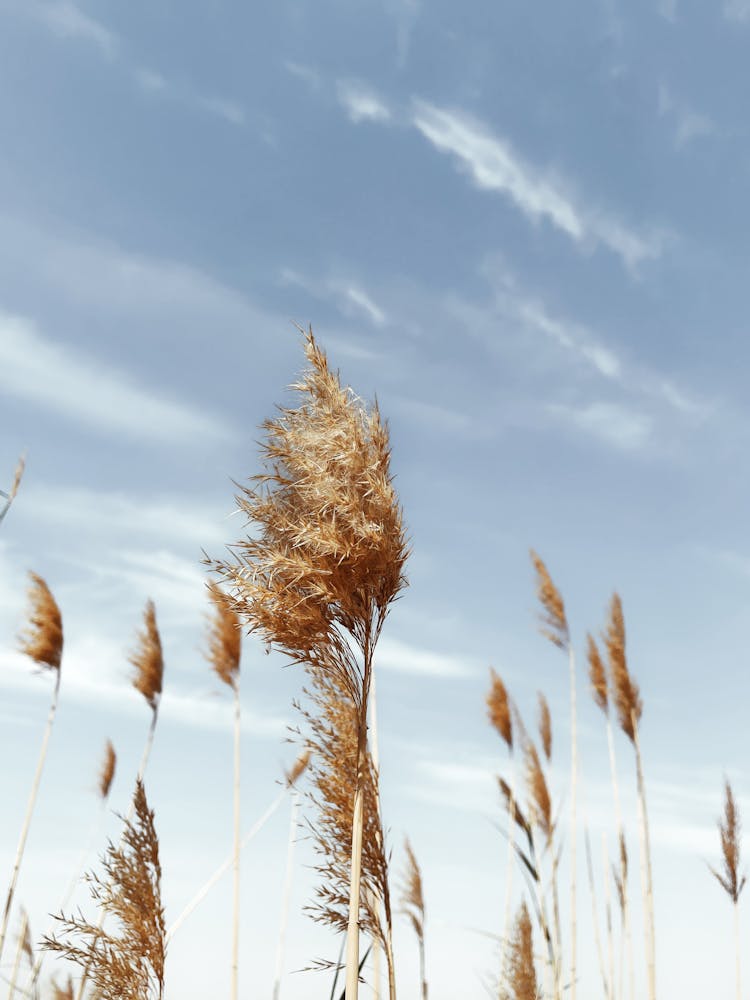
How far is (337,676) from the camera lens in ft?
9.04

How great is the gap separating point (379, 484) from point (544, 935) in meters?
3.67

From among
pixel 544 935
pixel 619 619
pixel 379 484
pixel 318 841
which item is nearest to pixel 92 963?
pixel 318 841

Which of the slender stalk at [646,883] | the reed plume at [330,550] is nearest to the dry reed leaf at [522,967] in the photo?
the slender stalk at [646,883]

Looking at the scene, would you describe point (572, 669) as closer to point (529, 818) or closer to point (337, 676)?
point (529, 818)

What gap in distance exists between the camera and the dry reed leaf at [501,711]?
255 inches

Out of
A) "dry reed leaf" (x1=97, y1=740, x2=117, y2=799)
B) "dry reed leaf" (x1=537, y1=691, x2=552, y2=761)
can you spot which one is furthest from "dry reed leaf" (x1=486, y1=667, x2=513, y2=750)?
"dry reed leaf" (x1=97, y1=740, x2=117, y2=799)

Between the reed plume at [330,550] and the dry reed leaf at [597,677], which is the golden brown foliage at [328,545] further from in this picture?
the dry reed leaf at [597,677]

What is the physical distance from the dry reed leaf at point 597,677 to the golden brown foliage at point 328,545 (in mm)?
4272

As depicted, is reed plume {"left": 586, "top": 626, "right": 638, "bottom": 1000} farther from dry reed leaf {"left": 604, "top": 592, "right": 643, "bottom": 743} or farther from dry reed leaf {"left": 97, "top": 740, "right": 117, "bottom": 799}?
dry reed leaf {"left": 97, "top": 740, "right": 117, "bottom": 799}

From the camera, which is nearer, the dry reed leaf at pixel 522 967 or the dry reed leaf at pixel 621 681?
the dry reed leaf at pixel 522 967

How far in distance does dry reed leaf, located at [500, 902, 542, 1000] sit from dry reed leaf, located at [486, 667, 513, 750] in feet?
5.04

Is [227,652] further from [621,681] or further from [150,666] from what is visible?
[621,681]

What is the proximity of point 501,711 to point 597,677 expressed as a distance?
82 cm

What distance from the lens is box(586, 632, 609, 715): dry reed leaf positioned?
6551mm
